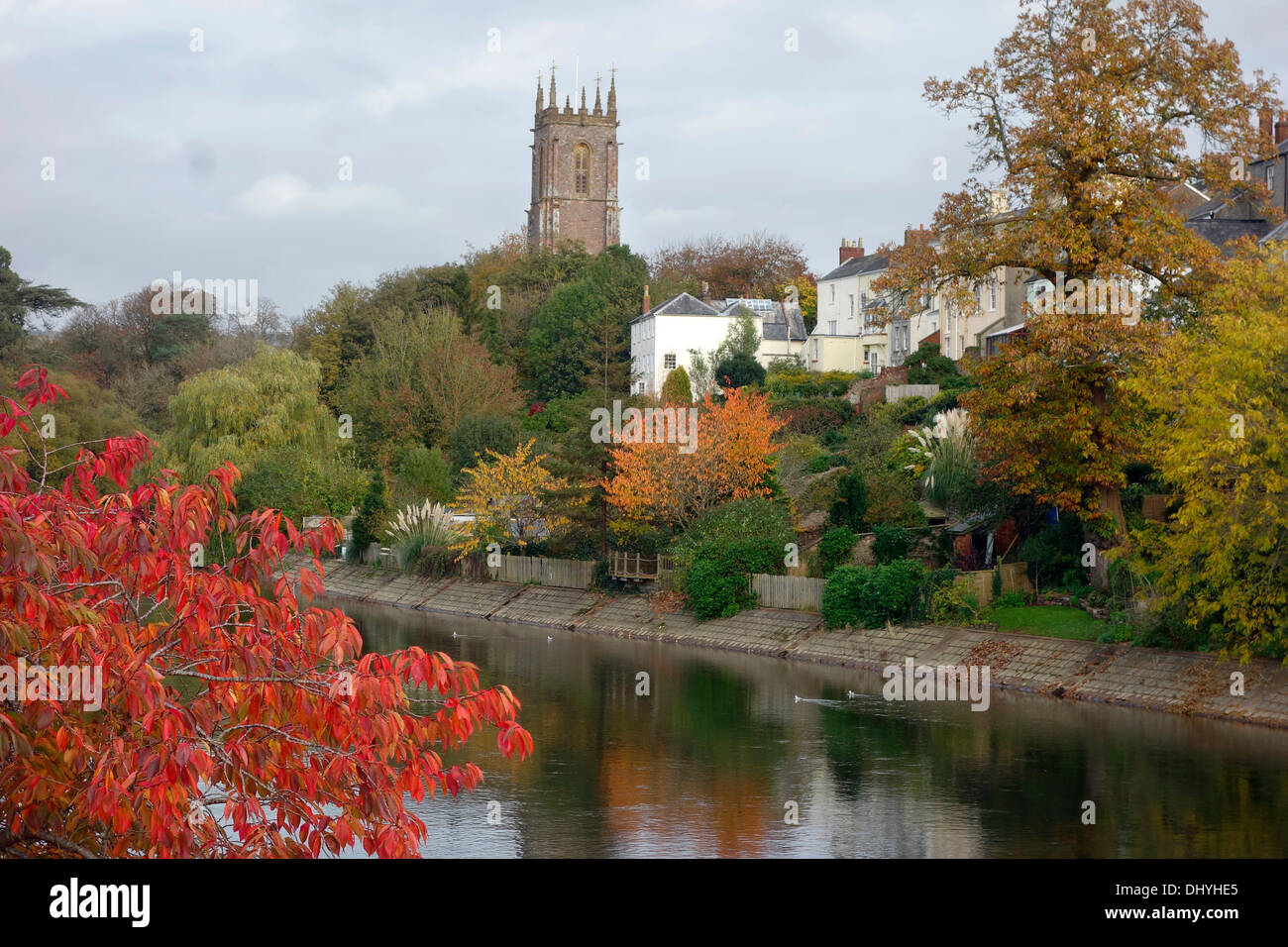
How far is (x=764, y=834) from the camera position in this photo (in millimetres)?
21609

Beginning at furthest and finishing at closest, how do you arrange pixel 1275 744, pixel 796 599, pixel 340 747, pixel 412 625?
pixel 412 625
pixel 796 599
pixel 1275 744
pixel 340 747

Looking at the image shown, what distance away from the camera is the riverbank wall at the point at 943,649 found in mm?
31938

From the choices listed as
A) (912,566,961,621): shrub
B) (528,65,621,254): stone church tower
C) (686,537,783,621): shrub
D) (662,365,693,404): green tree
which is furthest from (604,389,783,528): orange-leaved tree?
(528,65,621,254): stone church tower

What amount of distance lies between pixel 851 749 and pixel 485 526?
119 feet

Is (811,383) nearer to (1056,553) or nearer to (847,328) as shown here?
(847,328)

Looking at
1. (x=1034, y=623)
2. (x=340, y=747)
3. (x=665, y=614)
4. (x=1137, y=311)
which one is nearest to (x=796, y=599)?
(x=665, y=614)

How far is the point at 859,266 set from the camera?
87438 millimetres

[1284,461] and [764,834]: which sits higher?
[1284,461]

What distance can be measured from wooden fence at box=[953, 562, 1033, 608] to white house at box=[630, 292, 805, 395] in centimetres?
4533

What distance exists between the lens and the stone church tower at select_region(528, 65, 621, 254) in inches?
5571

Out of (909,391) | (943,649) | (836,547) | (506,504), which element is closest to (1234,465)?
(943,649)
